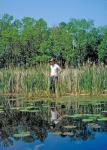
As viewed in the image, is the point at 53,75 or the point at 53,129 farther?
the point at 53,75

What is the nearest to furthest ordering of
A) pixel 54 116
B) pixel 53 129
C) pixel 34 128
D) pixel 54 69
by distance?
pixel 53 129 → pixel 34 128 → pixel 54 116 → pixel 54 69

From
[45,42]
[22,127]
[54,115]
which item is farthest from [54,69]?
[45,42]

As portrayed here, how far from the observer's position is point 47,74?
49.1 feet

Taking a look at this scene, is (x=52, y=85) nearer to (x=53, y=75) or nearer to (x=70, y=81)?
(x=53, y=75)

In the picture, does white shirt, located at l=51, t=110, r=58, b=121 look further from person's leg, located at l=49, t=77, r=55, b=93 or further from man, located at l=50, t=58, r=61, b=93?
person's leg, located at l=49, t=77, r=55, b=93

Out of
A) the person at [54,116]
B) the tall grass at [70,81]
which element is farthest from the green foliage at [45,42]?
the person at [54,116]

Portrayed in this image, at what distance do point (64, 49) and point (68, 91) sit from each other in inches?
1406

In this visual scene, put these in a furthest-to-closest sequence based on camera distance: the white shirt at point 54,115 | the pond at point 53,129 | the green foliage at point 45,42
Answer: the green foliage at point 45,42, the white shirt at point 54,115, the pond at point 53,129

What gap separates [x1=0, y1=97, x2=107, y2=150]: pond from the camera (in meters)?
6.16

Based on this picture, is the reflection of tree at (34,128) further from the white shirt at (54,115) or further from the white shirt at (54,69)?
the white shirt at (54,69)

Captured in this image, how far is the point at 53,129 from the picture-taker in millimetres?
7492

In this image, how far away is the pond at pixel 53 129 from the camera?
6160 millimetres

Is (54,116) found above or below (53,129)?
above

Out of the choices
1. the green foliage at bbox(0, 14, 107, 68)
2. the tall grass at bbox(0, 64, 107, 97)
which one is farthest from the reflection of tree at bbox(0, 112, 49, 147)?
the green foliage at bbox(0, 14, 107, 68)
